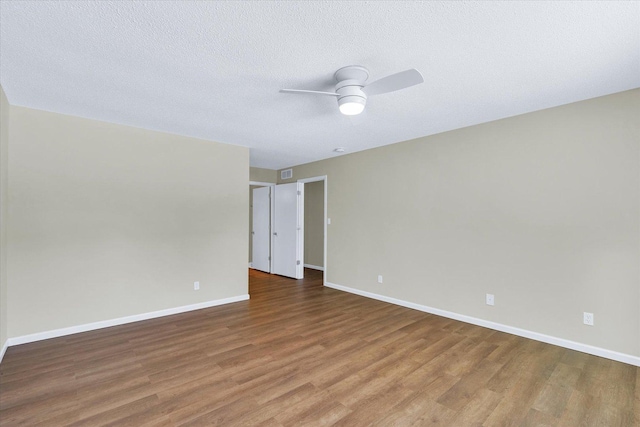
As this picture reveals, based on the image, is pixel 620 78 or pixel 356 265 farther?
pixel 356 265

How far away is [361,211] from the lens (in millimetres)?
4973

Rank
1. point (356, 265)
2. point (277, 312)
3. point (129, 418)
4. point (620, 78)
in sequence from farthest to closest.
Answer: point (356, 265) < point (277, 312) < point (620, 78) < point (129, 418)

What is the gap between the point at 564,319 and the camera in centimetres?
293

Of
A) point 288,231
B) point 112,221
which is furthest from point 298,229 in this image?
point 112,221

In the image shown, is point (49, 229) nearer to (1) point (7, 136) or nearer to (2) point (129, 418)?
(1) point (7, 136)

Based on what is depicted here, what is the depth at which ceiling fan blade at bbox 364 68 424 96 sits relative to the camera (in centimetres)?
189

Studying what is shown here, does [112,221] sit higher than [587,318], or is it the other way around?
[112,221]

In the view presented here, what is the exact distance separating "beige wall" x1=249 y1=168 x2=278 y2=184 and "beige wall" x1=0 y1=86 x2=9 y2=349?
390 cm

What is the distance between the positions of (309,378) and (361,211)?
306 centimetres

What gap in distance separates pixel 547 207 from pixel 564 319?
114 cm

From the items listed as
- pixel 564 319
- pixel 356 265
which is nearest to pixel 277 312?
pixel 356 265

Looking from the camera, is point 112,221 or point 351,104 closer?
point 351,104

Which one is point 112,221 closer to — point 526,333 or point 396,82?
point 396,82

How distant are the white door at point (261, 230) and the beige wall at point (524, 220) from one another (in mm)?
2776
